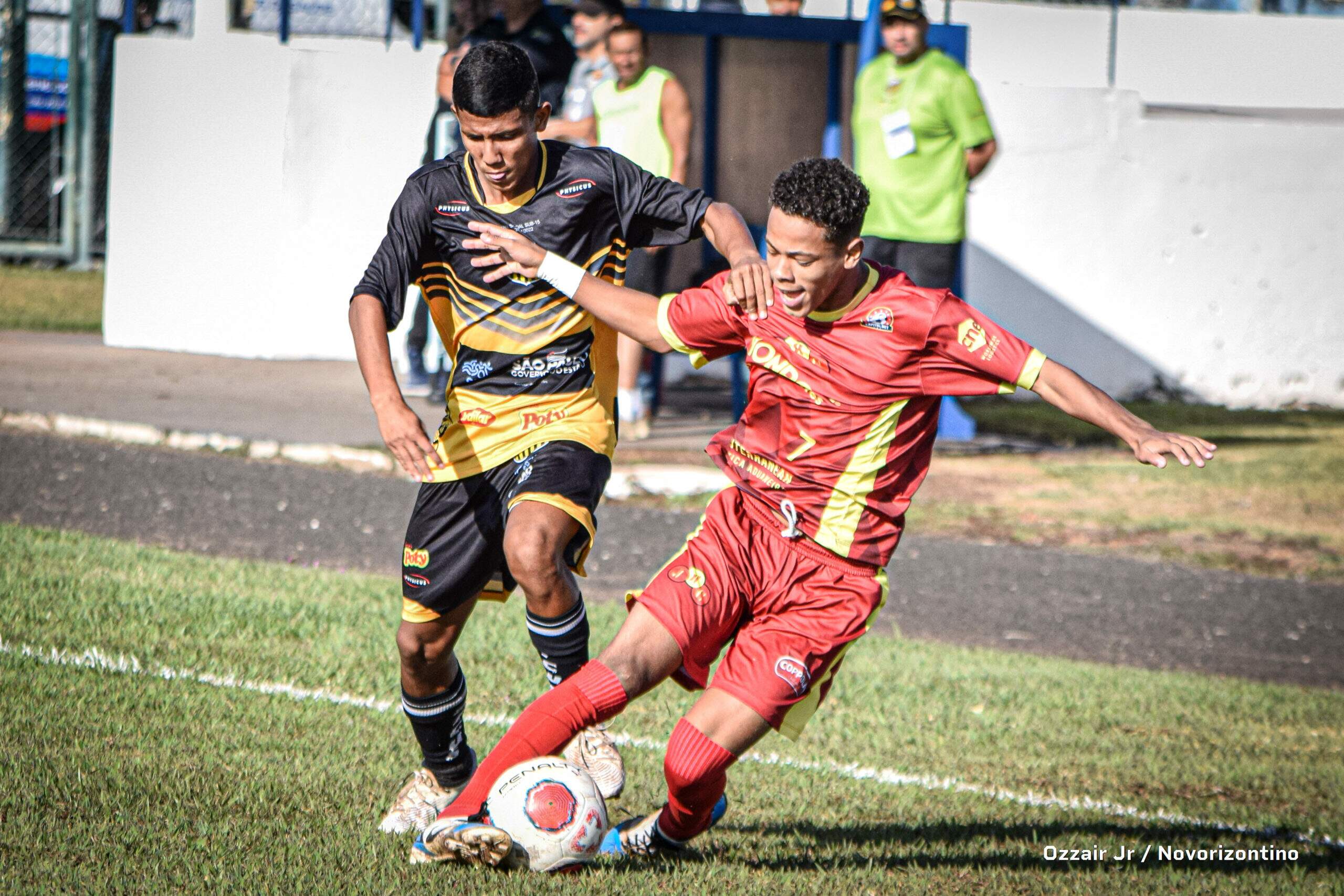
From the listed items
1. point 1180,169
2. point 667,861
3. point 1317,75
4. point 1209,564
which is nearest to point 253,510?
point 667,861

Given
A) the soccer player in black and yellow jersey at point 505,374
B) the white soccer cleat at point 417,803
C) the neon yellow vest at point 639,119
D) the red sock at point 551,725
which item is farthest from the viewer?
the neon yellow vest at point 639,119

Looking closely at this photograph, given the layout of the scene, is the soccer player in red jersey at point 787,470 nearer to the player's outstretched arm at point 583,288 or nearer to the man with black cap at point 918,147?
the player's outstretched arm at point 583,288

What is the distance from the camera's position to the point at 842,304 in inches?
163

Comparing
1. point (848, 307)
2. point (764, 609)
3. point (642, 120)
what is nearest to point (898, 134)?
point (642, 120)

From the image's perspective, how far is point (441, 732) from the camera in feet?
14.5

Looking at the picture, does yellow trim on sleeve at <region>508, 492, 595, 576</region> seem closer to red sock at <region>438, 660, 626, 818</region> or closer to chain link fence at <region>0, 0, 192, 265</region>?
red sock at <region>438, 660, 626, 818</region>

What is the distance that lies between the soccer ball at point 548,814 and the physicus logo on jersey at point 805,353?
1277 mm

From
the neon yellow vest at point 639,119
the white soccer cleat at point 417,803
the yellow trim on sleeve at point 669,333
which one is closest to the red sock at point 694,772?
the white soccer cleat at point 417,803

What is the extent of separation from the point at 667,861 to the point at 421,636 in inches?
37.1

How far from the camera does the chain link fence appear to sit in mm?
15875

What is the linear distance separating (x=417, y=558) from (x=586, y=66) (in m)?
6.63

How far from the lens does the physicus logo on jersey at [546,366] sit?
4488 millimetres

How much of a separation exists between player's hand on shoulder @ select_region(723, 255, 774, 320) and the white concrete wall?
8924 mm

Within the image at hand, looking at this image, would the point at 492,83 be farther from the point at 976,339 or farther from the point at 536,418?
the point at 976,339
